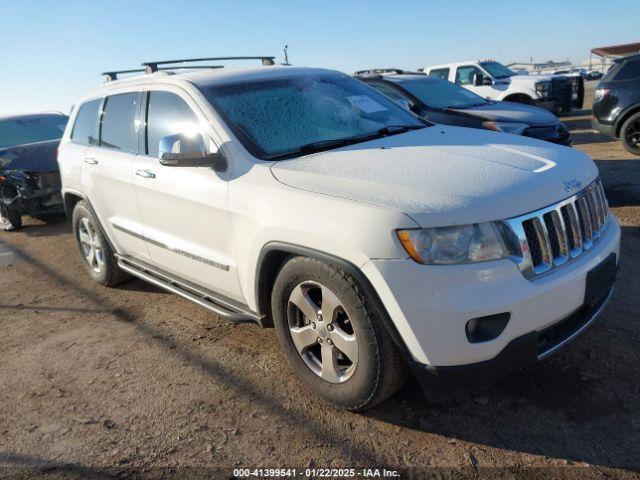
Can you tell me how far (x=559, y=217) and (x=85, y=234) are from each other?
4327 millimetres

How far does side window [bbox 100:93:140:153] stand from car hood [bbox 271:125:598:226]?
1668 mm

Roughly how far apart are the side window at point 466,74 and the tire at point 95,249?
11.0 metres

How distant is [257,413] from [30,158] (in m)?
6.21

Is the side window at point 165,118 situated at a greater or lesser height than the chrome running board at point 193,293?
greater

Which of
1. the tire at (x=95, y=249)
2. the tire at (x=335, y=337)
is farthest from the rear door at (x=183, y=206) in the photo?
the tire at (x=95, y=249)

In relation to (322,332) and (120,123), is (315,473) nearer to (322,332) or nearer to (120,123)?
(322,332)

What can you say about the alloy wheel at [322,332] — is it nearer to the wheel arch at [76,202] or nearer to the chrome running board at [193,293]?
the chrome running board at [193,293]

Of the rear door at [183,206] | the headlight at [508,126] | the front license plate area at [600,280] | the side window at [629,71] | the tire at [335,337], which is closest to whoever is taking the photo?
the tire at [335,337]

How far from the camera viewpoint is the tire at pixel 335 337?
2.52 metres

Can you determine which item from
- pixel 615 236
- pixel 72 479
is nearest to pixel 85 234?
pixel 72 479

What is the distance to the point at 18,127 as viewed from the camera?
8.55 metres

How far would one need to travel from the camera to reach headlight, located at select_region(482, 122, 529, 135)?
7.08 m

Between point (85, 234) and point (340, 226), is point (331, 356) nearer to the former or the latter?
point (340, 226)

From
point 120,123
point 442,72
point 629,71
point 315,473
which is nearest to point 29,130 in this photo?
point 120,123
